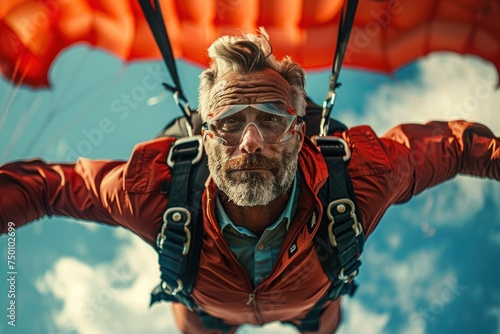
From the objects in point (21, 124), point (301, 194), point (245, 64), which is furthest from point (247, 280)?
point (21, 124)

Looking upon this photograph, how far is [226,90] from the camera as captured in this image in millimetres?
2531

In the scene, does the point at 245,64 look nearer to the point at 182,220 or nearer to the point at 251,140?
the point at 251,140

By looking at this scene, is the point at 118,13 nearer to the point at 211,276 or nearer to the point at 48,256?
the point at 48,256

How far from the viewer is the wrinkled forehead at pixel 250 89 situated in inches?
97.7

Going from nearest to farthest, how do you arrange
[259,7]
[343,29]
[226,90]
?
[226,90] < [343,29] < [259,7]

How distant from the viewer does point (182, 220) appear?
2.48 meters

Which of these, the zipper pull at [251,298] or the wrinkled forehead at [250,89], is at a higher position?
the wrinkled forehead at [250,89]

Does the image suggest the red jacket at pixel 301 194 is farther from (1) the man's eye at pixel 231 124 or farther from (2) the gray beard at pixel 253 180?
(1) the man's eye at pixel 231 124

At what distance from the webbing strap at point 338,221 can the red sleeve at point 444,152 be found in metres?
0.36

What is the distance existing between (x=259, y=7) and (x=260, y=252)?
3.14 meters

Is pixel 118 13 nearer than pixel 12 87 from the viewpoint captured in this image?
No

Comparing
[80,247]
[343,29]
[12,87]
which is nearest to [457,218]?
[343,29]

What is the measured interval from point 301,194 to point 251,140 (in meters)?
0.44

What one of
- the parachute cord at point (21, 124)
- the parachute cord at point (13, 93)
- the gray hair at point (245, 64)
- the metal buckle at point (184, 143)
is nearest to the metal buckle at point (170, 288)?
the metal buckle at point (184, 143)
